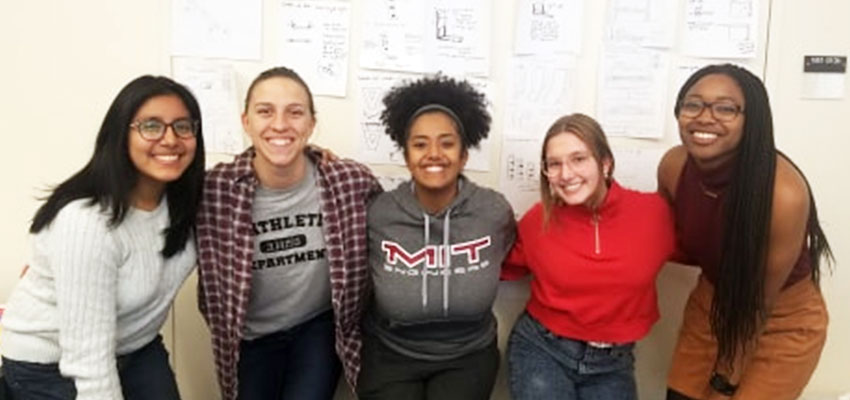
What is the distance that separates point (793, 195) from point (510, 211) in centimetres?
77

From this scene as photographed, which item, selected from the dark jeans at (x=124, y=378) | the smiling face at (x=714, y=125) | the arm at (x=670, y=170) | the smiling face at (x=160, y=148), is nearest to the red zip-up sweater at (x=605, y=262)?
the arm at (x=670, y=170)

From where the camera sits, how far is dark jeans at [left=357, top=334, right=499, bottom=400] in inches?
72.8

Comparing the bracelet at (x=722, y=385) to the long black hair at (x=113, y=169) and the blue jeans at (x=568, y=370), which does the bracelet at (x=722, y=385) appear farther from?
the long black hair at (x=113, y=169)

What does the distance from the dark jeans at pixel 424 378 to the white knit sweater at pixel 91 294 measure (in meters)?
0.62

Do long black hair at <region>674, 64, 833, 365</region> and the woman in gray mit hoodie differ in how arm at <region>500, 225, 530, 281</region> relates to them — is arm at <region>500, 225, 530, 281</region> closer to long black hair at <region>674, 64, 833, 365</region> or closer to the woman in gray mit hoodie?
the woman in gray mit hoodie

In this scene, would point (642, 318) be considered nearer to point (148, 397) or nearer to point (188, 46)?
point (148, 397)

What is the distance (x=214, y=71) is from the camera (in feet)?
6.89

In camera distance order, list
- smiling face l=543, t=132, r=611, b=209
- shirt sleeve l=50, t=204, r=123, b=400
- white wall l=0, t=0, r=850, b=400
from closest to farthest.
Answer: shirt sleeve l=50, t=204, r=123, b=400, smiling face l=543, t=132, r=611, b=209, white wall l=0, t=0, r=850, b=400

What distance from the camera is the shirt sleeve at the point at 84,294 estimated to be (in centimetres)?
144

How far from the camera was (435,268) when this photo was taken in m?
1.82

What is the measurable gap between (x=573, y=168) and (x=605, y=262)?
281 mm

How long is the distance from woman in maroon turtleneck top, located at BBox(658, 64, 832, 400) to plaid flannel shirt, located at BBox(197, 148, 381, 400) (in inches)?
37.7

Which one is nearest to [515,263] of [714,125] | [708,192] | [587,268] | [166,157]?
[587,268]

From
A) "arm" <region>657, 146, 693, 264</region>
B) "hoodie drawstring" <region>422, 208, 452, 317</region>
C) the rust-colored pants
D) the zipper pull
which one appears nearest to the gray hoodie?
"hoodie drawstring" <region>422, 208, 452, 317</region>
